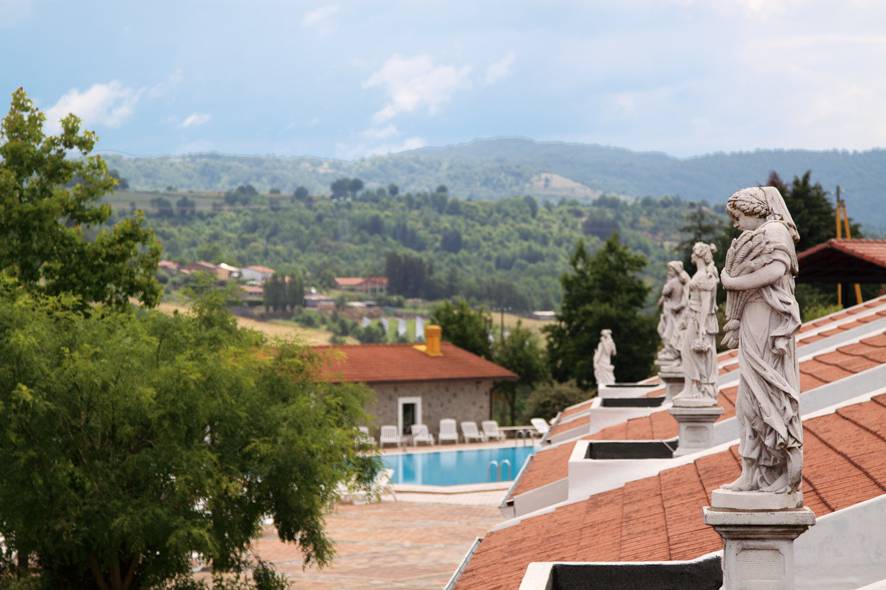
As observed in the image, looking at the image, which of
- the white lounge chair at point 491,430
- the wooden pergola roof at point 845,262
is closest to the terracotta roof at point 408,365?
the white lounge chair at point 491,430

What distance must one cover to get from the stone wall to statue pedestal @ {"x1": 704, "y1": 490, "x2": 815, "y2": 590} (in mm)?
43556

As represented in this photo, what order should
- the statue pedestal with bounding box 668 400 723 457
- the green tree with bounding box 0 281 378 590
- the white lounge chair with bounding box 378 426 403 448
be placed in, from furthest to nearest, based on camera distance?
the white lounge chair with bounding box 378 426 403 448 < the green tree with bounding box 0 281 378 590 < the statue pedestal with bounding box 668 400 723 457

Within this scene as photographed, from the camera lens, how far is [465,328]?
62.1m

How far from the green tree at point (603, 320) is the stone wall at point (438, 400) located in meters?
4.83

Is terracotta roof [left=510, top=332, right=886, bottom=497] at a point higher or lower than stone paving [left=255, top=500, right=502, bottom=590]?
higher

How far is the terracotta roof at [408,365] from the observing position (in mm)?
50406

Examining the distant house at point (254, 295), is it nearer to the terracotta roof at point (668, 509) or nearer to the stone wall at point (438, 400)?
the stone wall at point (438, 400)

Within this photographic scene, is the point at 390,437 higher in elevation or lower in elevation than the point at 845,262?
lower

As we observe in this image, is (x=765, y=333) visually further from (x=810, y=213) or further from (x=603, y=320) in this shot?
(x=810, y=213)

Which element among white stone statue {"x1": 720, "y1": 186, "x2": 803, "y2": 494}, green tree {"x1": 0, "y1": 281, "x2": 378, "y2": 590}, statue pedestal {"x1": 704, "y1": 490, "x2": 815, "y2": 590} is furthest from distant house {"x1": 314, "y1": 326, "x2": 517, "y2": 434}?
white stone statue {"x1": 720, "y1": 186, "x2": 803, "y2": 494}

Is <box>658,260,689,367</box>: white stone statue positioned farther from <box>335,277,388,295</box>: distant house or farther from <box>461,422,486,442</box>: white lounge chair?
<box>335,277,388,295</box>: distant house

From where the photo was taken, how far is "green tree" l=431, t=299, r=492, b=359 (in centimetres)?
6188

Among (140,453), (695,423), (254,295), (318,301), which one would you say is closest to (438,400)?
(140,453)

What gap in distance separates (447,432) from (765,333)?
142ft
